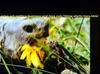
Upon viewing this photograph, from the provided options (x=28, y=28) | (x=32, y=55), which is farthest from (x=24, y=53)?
(x=28, y=28)

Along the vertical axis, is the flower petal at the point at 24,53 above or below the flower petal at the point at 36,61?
above

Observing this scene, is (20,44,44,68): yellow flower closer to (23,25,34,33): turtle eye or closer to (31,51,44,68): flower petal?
(31,51,44,68): flower petal

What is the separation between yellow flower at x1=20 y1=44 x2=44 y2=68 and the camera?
2172mm

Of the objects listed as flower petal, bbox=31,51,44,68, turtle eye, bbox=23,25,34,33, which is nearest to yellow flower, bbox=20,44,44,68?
flower petal, bbox=31,51,44,68

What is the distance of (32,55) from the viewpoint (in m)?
2.18

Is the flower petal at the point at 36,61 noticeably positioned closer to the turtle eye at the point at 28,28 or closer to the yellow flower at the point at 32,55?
the yellow flower at the point at 32,55

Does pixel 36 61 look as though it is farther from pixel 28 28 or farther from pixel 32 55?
pixel 28 28

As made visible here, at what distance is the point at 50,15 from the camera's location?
218 centimetres

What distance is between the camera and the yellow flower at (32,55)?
217 centimetres

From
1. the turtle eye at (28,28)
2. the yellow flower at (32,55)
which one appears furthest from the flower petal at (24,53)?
the turtle eye at (28,28)
